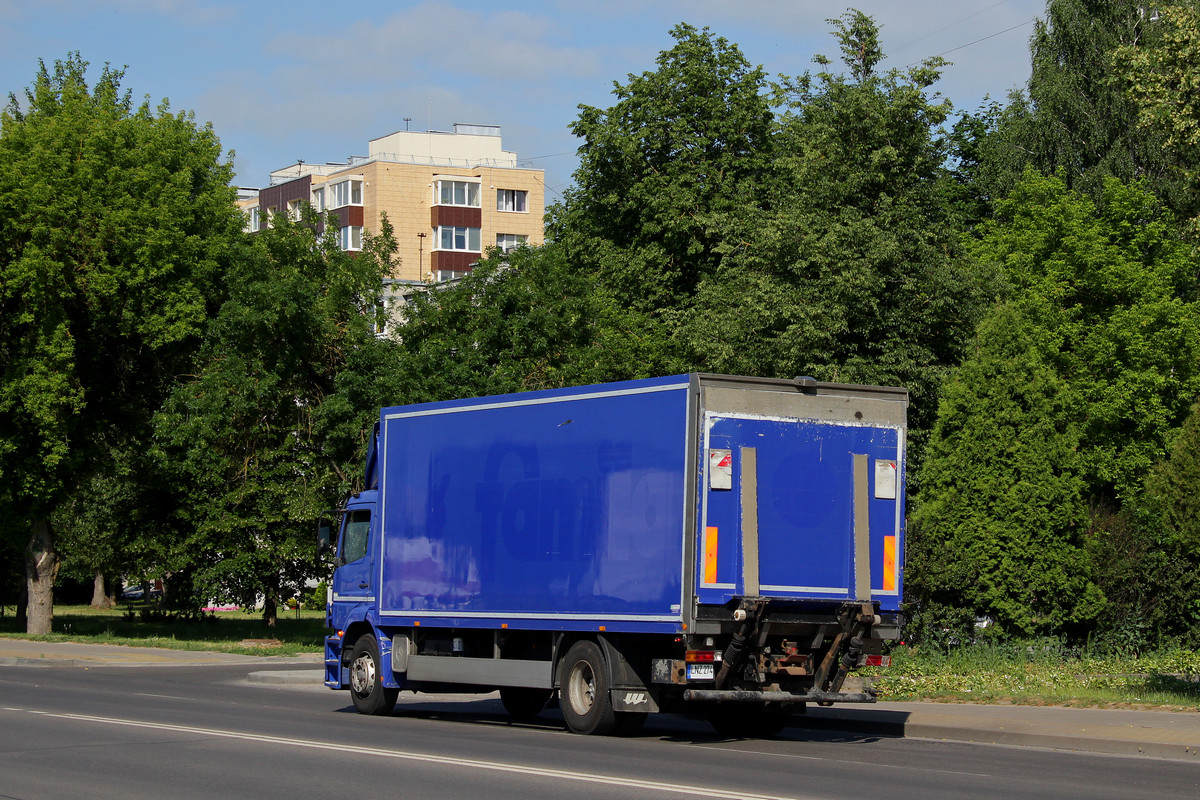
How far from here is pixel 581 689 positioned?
14.6 metres

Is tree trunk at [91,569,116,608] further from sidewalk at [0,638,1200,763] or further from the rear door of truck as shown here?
the rear door of truck

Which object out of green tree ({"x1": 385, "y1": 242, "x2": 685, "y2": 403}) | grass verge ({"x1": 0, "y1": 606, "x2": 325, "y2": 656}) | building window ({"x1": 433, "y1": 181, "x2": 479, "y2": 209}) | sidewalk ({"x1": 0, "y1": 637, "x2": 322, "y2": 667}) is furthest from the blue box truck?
building window ({"x1": 433, "y1": 181, "x2": 479, "y2": 209})

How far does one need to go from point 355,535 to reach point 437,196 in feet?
224

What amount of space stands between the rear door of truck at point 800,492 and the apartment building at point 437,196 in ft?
228

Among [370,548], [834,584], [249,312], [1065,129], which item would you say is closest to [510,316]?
[249,312]

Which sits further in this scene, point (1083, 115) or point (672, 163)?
point (1083, 115)

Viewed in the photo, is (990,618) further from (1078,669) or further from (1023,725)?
(1023,725)

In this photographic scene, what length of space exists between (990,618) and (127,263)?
2299 centimetres

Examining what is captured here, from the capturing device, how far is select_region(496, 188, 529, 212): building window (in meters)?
88.2

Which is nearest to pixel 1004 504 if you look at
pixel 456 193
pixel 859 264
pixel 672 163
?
pixel 859 264

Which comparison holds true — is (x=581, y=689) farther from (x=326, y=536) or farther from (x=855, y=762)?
(x=326, y=536)

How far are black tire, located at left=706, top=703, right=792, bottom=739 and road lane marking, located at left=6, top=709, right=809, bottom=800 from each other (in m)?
4.30

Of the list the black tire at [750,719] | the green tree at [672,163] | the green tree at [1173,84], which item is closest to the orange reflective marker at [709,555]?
the black tire at [750,719]

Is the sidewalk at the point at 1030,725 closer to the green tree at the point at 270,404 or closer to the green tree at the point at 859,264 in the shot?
the green tree at the point at 859,264
